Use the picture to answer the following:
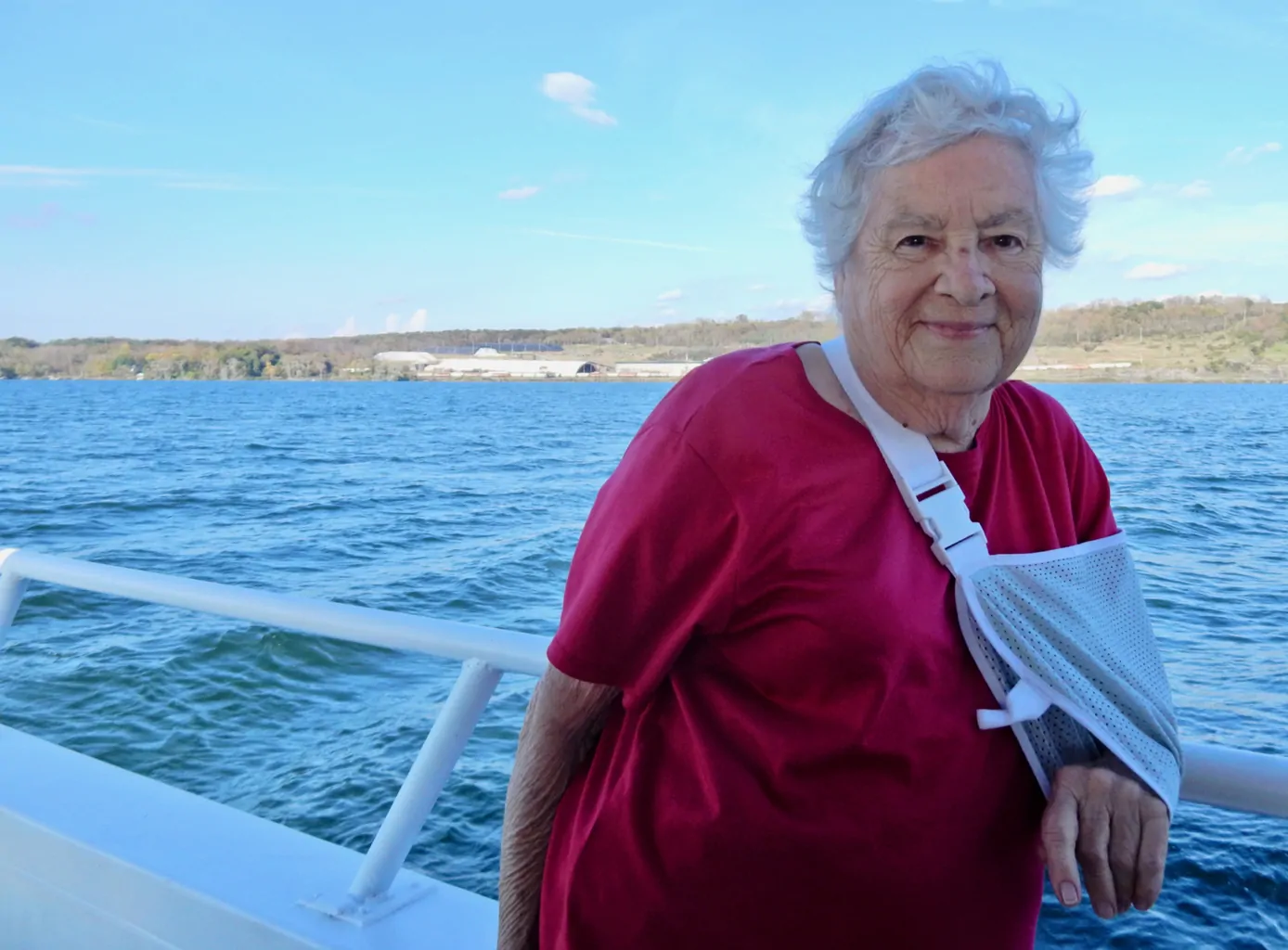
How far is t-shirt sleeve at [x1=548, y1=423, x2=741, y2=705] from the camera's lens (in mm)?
907

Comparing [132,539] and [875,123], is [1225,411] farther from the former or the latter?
[875,123]

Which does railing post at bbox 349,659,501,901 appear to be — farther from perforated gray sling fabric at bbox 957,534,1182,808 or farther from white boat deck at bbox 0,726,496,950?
perforated gray sling fabric at bbox 957,534,1182,808

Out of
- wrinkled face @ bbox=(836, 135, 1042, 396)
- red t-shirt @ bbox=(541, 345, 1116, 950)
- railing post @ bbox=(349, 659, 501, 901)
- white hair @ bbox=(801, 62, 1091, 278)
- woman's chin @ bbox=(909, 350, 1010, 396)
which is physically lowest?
railing post @ bbox=(349, 659, 501, 901)

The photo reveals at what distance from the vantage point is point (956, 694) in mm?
951

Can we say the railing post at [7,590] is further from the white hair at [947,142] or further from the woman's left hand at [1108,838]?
the woman's left hand at [1108,838]

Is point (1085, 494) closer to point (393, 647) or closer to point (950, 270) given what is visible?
point (950, 270)

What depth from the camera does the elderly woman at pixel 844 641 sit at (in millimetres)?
913

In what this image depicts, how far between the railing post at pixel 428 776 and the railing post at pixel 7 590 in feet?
2.83

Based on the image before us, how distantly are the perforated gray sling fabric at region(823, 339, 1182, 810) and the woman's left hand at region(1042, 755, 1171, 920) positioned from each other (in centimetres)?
2

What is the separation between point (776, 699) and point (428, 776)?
648 mm

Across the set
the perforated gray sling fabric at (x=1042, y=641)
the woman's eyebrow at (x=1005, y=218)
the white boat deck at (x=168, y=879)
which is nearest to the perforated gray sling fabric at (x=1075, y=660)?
the perforated gray sling fabric at (x=1042, y=641)

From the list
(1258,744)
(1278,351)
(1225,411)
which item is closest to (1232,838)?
(1258,744)

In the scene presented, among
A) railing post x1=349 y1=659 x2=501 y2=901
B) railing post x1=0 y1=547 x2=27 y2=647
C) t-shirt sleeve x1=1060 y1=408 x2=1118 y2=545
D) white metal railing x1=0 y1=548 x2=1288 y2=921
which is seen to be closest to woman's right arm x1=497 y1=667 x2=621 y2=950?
white metal railing x1=0 y1=548 x2=1288 y2=921

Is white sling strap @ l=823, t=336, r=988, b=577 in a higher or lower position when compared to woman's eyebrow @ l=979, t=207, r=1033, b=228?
lower
